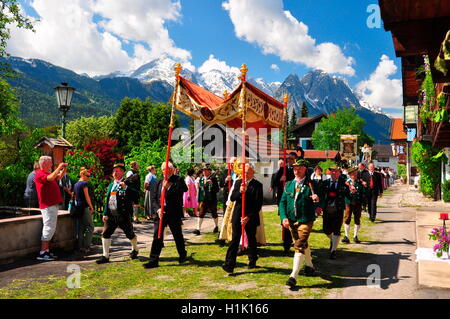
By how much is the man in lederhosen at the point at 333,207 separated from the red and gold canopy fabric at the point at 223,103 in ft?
8.40

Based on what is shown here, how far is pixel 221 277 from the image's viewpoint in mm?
6535

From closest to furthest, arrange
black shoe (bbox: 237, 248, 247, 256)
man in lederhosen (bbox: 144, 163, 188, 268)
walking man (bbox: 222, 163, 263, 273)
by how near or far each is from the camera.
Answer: walking man (bbox: 222, 163, 263, 273) → man in lederhosen (bbox: 144, 163, 188, 268) → black shoe (bbox: 237, 248, 247, 256)

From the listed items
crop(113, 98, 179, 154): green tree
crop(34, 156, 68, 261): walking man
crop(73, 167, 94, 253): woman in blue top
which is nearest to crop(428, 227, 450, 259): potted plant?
crop(73, 167, 94, 253): woman in blue top

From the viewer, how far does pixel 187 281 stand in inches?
248

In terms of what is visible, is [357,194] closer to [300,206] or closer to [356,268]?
[356,268]

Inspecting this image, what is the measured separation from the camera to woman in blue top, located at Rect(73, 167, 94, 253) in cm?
834

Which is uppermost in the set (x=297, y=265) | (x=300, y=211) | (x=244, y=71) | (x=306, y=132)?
(x=306, y=132)

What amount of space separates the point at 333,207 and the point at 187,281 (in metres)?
3.57

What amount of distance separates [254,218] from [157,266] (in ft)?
6.99

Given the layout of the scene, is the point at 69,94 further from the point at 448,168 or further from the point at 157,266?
the point at 448,168

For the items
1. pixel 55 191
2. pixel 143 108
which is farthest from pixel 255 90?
pixel 143 108

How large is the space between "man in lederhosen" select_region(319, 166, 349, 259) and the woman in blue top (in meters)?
5.23

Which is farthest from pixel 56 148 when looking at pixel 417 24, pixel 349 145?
pixel 349 145

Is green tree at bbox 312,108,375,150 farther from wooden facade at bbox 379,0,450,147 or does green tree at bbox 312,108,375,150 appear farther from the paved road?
wooden facade at bbox 379,0,450,147
